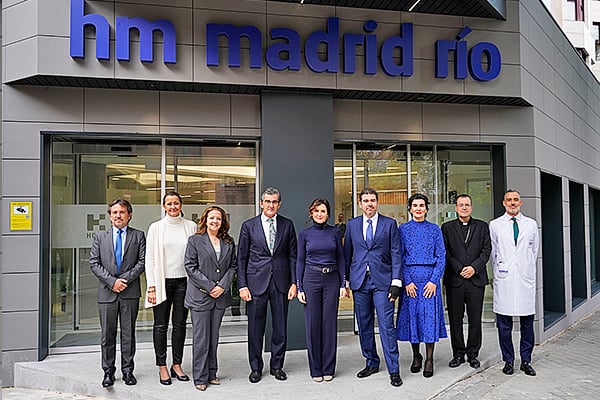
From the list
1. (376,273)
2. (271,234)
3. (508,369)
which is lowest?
(508,369)

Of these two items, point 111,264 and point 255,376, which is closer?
point 111,264

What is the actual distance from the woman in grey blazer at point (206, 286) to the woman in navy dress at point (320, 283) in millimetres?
789

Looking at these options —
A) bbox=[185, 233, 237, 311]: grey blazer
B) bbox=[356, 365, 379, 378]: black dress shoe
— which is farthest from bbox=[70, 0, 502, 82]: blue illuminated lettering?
bbox=[356, 365, 379, 378]: black dress shoe

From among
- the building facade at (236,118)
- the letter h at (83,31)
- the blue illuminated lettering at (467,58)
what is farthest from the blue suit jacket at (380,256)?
the letter h at (83,31)

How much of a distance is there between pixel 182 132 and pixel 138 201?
3.84ft

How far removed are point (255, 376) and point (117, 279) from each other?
1715 millimetres

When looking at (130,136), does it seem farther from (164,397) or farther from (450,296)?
(450,296)

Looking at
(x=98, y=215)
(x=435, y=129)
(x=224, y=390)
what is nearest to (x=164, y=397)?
(x=224, y=390)

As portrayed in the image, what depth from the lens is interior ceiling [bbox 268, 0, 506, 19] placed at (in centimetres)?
748

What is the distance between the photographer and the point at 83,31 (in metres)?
6.75

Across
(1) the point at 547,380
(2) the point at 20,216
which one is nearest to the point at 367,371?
(1) the point at 547,380

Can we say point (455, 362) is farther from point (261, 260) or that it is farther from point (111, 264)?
point (111, 264)

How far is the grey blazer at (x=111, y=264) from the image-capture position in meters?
5.76

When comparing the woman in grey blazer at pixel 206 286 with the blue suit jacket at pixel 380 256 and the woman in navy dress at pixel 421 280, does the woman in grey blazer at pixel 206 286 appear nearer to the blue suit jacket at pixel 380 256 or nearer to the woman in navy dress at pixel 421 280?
the blue suit jacket at pixel 380 256
